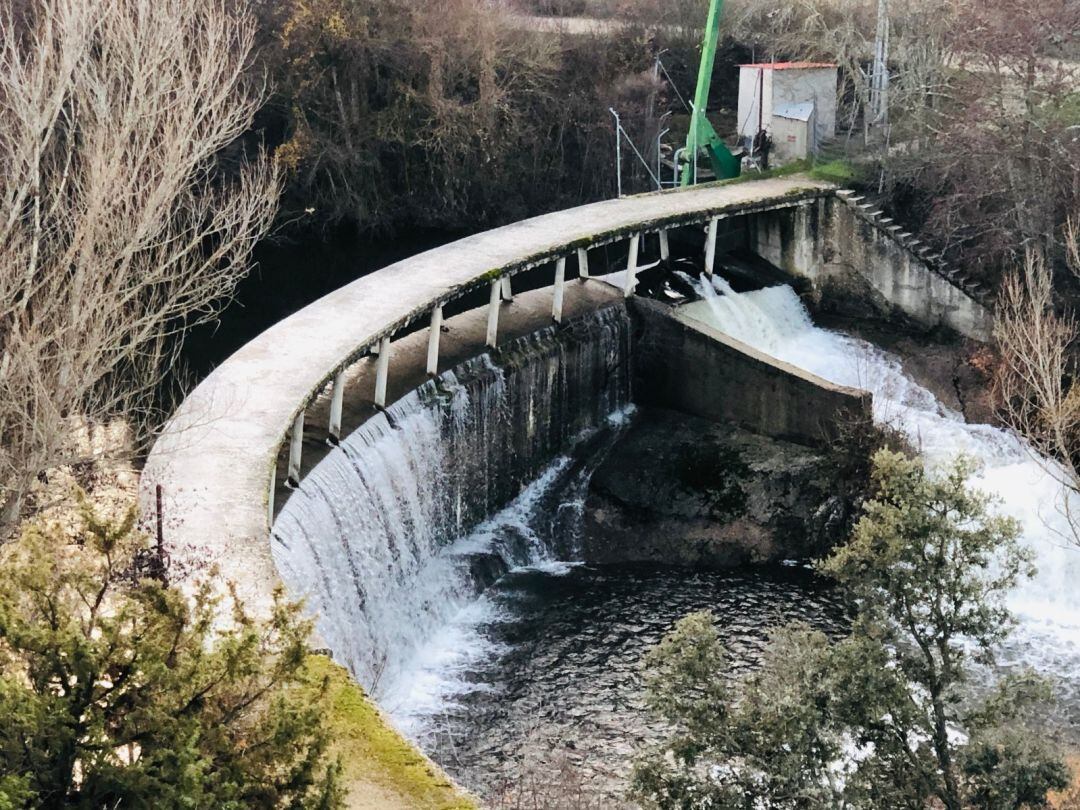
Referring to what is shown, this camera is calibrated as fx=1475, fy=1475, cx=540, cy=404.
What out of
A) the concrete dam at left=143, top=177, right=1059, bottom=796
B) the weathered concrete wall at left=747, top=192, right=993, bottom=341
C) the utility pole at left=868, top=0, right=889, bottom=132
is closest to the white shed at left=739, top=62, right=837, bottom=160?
the utility pole at left=868, top=0, right=889, bottom=132

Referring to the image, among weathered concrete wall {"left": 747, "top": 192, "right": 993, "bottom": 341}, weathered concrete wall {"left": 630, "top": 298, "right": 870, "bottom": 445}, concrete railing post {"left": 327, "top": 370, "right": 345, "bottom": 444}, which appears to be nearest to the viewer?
concrete railing post {"left": 327, "top": 370, "right": 345, "bottom": 444}

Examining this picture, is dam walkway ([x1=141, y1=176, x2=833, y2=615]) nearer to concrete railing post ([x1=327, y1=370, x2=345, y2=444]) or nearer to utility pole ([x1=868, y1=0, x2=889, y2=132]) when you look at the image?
concrete railing post ([x1=327, y1=370, x2=345, y2=444])

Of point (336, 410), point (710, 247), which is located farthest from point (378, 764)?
point (710, 247)

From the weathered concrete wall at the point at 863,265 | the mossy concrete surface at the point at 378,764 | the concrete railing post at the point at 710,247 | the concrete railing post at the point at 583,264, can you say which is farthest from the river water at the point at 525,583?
the mossy concrete surface at the point at 378,764

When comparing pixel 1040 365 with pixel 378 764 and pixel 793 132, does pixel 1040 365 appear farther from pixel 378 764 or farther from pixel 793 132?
pixel 378 764

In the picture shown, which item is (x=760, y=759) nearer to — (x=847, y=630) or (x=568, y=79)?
(x=847, y=630)

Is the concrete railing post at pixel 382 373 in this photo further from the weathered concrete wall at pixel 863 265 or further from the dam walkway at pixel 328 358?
the weathered concrete wall at pixel 863 265
